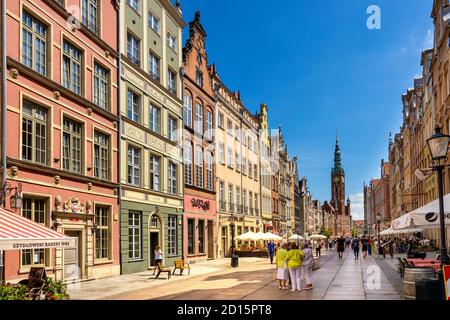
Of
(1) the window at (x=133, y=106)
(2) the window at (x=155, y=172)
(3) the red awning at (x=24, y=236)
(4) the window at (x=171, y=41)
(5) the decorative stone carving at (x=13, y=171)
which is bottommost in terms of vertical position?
(3) the red awning at (x=24, y=236)

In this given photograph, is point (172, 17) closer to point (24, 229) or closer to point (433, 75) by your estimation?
point (433, 75)

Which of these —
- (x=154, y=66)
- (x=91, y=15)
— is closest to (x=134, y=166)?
(x=154, y=66)

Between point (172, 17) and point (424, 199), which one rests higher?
point (172, 17)

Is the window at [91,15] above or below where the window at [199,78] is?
below

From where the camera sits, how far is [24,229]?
44.3 feet

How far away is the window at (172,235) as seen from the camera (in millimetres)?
34469

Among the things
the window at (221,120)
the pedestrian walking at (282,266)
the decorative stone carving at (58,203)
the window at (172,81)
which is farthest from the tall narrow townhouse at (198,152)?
the pedestrian walking at (282,266)

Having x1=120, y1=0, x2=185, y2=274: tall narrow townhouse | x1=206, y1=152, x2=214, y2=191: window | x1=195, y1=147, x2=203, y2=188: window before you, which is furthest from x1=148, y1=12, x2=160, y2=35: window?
x1=206, y1=152, x2=214, y2=191: window

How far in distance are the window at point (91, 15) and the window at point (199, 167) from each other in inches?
652

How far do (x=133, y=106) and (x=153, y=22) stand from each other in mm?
6684

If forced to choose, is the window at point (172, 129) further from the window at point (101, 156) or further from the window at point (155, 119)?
the window at point (101, 156)

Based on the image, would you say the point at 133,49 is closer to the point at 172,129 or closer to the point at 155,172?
the point at 172,129
